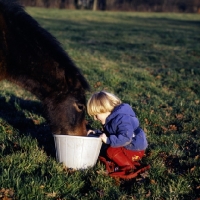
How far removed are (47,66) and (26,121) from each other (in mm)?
1954

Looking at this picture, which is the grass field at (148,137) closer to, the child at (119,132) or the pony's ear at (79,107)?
the child at (119,132)

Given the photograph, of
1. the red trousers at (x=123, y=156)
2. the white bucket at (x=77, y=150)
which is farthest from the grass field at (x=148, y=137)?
the red trousers at (x=123, y=156)

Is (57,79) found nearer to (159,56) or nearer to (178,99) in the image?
(178,99)

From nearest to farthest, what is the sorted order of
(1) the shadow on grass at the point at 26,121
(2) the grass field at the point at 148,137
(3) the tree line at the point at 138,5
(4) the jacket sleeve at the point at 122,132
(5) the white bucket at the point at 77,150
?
(2) the grass field at the point at 148,137
(5) the white bucket at the point at 77,150
(4) the jacket sleeve at the point at 122,132
(1) the shadow on grass at the point at 26,121
(3) the tree line at the point at 138,5

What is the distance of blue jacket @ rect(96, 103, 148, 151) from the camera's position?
4676 millimetres

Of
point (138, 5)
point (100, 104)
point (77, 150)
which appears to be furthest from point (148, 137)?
point (138, 5)

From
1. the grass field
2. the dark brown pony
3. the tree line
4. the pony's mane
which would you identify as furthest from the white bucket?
the tree line

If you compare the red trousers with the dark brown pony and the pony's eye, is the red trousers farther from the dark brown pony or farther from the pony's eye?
the pony's eye

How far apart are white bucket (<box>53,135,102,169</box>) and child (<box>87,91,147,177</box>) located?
29 centimetres

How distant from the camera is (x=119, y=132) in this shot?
15.4 ft

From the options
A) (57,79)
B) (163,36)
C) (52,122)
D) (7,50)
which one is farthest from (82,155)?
(163,36)

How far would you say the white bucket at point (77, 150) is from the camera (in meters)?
4.38

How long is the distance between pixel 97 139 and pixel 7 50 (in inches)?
68.9

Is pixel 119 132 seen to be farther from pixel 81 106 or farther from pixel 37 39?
pixel 37 39
